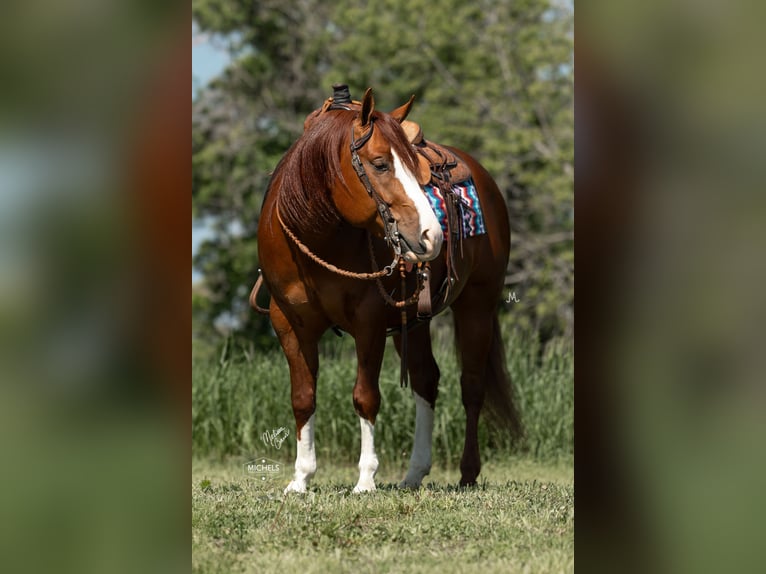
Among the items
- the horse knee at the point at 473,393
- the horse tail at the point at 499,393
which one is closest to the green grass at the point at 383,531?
the horse knee at the point at 473,393

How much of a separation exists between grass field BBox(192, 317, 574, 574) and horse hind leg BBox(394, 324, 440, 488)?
0.13m

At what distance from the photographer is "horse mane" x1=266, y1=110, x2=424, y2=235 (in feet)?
16.1

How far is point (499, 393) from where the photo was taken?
22.6ft

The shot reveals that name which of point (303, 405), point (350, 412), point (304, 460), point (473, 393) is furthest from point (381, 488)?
point (350, 412)

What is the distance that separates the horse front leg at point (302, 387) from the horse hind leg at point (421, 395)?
0.88 metres

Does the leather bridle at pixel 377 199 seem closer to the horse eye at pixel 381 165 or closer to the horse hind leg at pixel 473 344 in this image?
the horse eye at pixel 381 165

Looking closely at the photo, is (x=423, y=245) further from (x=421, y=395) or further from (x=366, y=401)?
(x=421, y=395)

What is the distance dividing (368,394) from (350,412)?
12.6ft

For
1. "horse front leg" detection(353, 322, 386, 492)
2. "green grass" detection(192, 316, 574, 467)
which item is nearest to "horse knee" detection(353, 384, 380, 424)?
"horse front leg" detection(353, 322, 386, 492)

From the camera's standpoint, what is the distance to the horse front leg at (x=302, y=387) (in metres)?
5.37

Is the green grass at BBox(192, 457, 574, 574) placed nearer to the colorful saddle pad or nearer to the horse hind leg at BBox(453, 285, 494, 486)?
the horse hind leg at BBox(453, 285, 494, 486)
